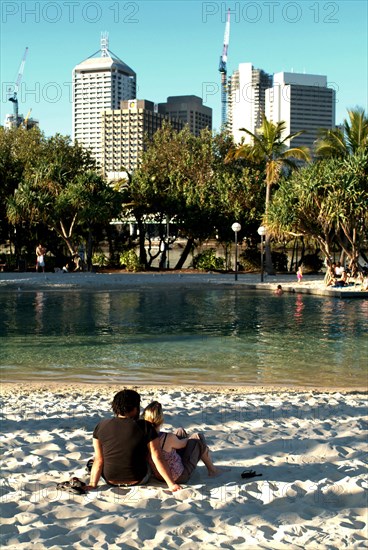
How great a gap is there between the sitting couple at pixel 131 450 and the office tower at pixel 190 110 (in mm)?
180266

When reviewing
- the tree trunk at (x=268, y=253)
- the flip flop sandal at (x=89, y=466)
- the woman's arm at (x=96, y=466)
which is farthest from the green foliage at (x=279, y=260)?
the woman's arm at (x=96, y=466)

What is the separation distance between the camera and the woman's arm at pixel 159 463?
6043 mm

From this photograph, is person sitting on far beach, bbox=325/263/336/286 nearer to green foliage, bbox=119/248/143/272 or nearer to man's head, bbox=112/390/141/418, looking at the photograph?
green foliage, bbox=119/248/143/272

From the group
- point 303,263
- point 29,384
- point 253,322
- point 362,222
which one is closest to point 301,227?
point 362,222

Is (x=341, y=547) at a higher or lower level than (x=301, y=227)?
lower

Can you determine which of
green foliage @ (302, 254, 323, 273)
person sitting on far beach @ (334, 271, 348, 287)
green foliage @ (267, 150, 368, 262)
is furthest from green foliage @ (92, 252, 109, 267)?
person sitting on far beach @ (334, 271, 348, 287)

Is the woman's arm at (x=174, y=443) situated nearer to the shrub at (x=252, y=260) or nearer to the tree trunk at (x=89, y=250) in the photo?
the tree trunk at (x=89, y=250)

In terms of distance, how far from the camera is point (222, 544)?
16.0ft

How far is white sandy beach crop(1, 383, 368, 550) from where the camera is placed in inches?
197

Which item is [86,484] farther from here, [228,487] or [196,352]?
[196,352]

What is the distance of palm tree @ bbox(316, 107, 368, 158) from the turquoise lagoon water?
14.5 meters

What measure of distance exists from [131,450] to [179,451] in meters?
0.56

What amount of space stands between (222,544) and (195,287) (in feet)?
92.8

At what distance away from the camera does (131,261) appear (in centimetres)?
4572
